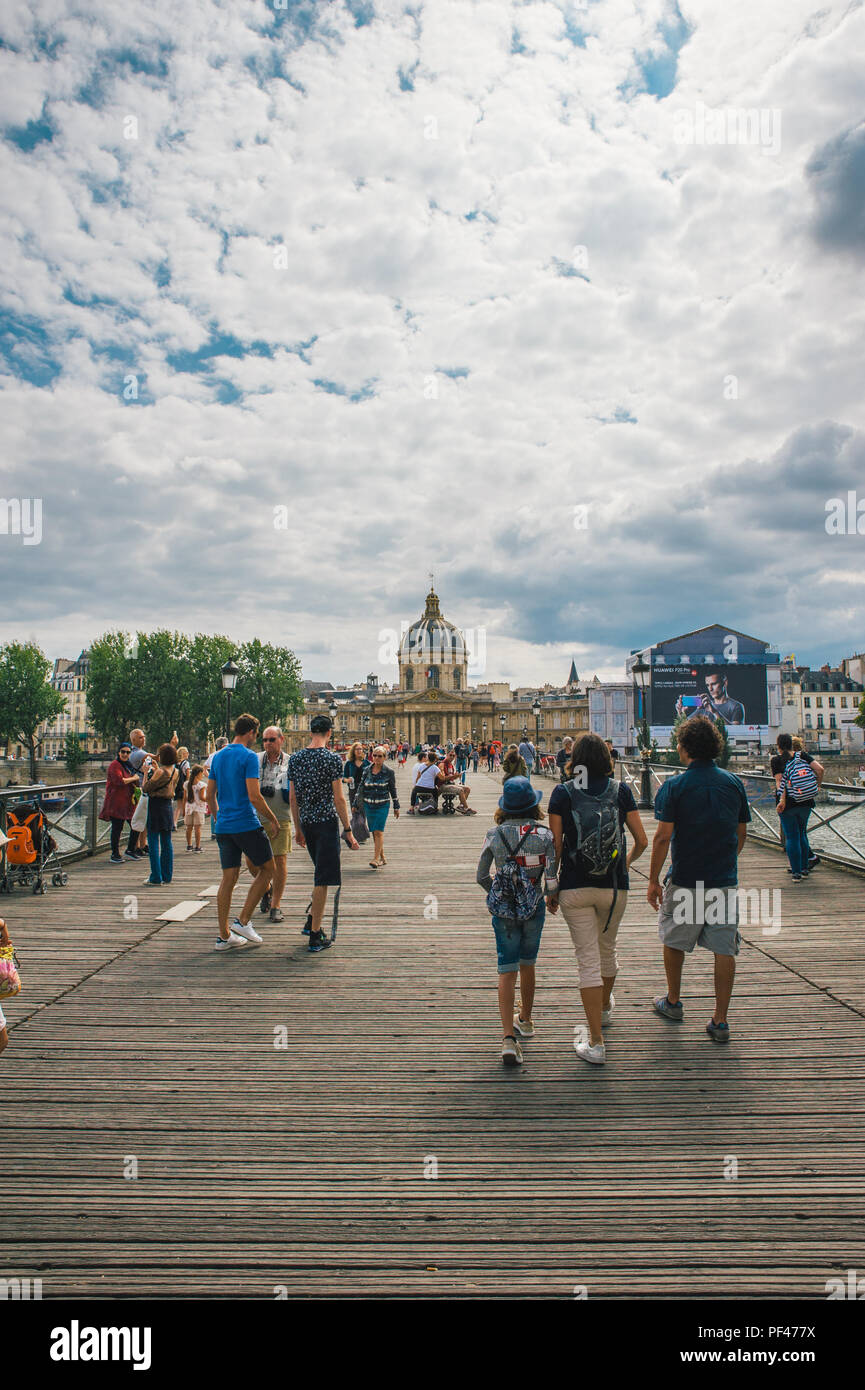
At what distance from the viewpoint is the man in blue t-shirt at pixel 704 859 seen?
18.7 ft

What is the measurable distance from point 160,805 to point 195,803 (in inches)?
184

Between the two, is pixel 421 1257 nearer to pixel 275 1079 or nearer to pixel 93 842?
pixel 275 1079

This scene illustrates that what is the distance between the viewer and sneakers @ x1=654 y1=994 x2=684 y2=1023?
6.13 metres

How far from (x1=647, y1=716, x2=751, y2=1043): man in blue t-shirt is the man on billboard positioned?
319 feet

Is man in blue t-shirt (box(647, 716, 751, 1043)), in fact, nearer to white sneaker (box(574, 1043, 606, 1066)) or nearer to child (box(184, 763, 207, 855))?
white sneaker (box(574, 1043, 606, 1066))

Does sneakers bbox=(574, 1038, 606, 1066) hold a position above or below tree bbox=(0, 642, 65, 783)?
below

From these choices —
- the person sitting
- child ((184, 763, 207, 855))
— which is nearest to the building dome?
the person sitting

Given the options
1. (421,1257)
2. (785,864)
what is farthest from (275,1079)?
(785,864)

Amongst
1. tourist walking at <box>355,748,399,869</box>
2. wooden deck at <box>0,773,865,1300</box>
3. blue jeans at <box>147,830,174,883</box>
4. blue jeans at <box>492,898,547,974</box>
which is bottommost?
wooden deck at <box>0,773,865,1300</box>

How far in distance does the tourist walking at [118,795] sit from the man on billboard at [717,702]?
9178 cm

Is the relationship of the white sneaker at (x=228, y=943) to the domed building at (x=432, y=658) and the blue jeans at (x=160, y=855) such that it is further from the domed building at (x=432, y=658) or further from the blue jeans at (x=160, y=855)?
the domed building at (x=432, y=658)

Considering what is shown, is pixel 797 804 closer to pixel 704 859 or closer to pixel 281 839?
pixel 704 859

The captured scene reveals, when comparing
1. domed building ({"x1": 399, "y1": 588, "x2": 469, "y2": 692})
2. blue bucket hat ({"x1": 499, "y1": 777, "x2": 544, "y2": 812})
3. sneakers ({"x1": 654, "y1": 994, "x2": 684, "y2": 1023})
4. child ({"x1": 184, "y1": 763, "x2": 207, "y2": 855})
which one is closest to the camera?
blue bucket hat ({"x1": 499, "y1": 777, "x2": 544, "y2": 812})
